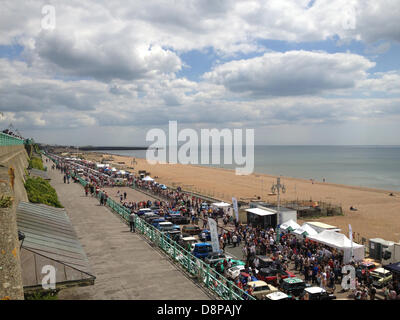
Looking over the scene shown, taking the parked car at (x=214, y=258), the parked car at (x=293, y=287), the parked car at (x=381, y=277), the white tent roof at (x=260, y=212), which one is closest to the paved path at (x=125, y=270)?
the parked car at (x=214, y=258)

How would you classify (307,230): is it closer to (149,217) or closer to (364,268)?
(364,268)

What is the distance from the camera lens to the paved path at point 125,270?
30.5ft

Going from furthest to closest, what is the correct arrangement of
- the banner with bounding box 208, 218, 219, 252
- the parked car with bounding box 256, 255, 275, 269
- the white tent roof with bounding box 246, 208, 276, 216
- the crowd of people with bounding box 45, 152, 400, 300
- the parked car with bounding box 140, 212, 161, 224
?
the white tent roof with bounding box 246, 208, 276, 216 → the parked car with bounding box 140, 212, 161, 224 → the parked car with bounding box 256, 255, 275, 269 → the banner with bounding box 208, 218, 219, 252 → the crowd of people with bounding box 45, 152, 400, 300

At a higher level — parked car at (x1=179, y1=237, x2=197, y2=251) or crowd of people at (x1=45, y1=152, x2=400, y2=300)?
parked car at (x1=179, y1=237, x2=197, y2=251)

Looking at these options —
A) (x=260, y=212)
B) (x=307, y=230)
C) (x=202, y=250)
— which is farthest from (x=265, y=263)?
(x=260, y=212)

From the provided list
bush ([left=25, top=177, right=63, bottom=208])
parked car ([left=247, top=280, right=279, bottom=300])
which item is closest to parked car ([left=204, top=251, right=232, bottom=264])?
parked car ([left=247, top=280, right=279, bottom=300])

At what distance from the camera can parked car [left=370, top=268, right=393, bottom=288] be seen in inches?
705

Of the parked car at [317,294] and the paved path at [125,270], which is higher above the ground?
the paved path at [125,270]

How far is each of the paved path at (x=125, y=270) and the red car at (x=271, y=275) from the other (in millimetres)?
6943

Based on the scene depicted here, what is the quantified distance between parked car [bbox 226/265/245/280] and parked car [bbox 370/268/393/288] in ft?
Answer: 24.8

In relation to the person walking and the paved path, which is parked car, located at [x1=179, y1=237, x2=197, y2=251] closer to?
the paved path

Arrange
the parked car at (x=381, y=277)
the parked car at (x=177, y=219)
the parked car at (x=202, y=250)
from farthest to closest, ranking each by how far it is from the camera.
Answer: the parked car at (x=177, y=219) → the parked car at (x=202, y=250) → the parked car at (x=381, y=277)

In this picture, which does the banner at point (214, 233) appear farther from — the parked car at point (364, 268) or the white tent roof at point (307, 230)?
the white tent roof at point (307, 230)

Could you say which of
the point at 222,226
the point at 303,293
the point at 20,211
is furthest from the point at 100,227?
the point at 222,226
